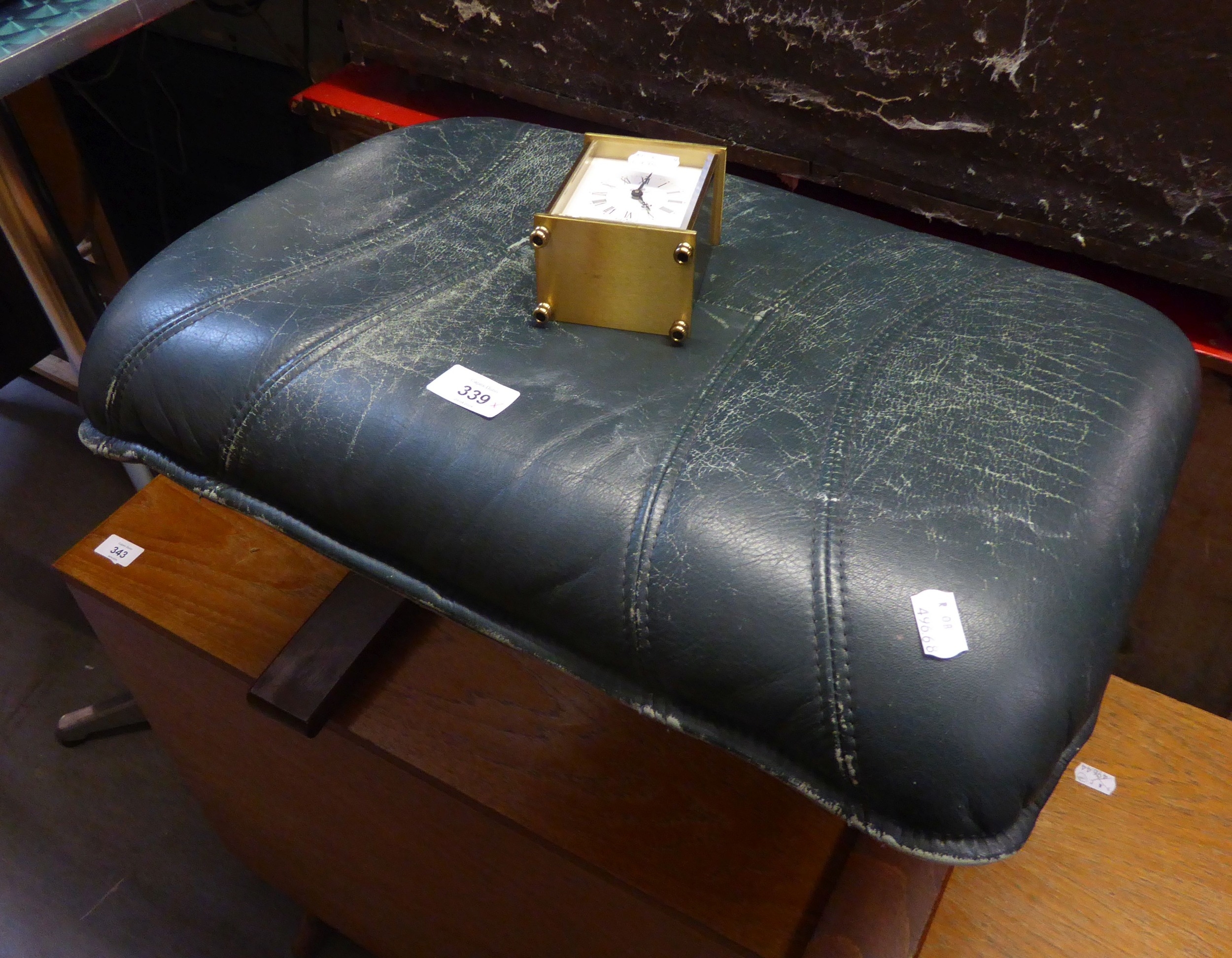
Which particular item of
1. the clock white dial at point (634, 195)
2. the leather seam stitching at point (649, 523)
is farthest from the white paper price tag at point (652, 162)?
the leather seam stitching at point (649, 523)

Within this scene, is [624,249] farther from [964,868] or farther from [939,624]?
[964,868]

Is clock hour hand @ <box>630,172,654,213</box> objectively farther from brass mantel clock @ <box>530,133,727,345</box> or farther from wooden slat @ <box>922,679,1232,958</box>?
wooden slat @ <box>922,679,1232,958</box>

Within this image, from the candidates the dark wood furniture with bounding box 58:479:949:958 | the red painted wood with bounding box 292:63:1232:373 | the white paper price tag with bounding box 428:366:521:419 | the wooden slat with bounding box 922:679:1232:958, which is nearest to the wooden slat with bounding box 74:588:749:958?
A: the dark wood furniture with bounding box 58:479:949:958

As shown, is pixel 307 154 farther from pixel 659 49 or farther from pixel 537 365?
pixel 537 365

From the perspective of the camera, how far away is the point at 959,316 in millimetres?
657

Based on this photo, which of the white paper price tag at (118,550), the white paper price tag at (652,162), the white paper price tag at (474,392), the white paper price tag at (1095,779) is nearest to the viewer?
the white paper price tag at (474,392)

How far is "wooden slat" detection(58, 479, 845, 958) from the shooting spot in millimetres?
693

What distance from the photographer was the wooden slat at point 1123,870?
73cm

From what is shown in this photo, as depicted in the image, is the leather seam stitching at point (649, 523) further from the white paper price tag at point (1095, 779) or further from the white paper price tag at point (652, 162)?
the white paper price tag at point (1095, 779)

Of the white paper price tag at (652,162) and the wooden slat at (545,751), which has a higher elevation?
the white paper price tag at (652,162)

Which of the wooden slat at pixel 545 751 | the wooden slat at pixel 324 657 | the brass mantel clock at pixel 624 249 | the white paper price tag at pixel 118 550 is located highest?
the brass mantel clock at pixel 624 249

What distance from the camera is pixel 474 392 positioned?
578mm

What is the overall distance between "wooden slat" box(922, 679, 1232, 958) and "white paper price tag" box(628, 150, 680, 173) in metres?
0.60

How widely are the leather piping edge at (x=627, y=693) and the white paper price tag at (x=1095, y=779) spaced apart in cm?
34
